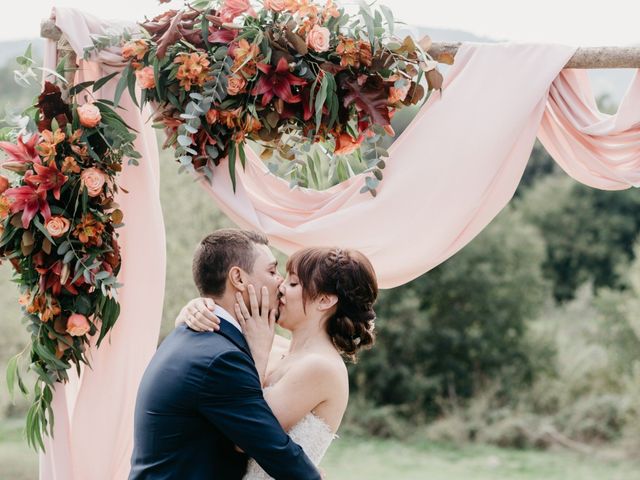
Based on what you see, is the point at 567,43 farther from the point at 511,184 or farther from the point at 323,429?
the point at 323,429

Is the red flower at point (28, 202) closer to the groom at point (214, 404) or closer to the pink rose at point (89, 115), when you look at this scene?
the pink rose at point (89, 115)

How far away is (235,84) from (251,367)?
1.09 meters

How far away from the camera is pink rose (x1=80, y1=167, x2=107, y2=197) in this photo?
3.21 meters

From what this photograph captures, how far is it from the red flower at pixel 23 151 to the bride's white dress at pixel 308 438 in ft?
4.44

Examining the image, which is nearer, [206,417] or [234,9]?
[206,417]

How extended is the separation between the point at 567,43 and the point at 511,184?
0.60m

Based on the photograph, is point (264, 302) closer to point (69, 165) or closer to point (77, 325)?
point (77, 325)

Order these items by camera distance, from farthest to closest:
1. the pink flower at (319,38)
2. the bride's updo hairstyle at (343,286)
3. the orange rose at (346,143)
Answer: the orange rose at (346,143), the pink flower at (319,38), the bride's updo hairstyle at (343,286)

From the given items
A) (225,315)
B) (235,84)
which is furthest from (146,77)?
(225,315)

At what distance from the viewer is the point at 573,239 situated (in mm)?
20375

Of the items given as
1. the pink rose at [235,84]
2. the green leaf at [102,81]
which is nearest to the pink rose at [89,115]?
the green leaf at [102,81]

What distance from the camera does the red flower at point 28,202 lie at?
316 centimetres

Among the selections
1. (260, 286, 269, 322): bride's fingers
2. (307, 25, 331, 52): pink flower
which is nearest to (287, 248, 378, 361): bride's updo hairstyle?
(260, 286, 269, 322): bride's fingers

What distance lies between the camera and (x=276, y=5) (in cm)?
318
